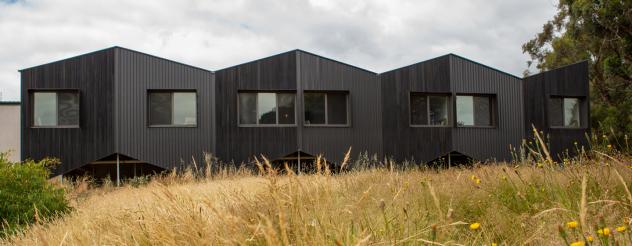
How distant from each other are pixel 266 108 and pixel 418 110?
545 cm

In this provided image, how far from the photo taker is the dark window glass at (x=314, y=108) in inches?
660

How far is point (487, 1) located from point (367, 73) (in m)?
4.68

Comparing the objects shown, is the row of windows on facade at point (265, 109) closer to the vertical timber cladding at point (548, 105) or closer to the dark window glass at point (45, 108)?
the dark window glass at point (45, 108)

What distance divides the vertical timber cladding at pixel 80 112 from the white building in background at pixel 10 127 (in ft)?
18.2

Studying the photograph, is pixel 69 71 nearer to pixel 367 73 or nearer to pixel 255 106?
pixel 255 106

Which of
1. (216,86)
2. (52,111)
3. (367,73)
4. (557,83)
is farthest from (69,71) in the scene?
(557,83)

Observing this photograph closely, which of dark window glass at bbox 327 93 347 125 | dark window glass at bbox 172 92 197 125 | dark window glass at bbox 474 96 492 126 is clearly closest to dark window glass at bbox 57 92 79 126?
dark window glass at bbox 172 92 197 125

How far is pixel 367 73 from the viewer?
17.3 metres

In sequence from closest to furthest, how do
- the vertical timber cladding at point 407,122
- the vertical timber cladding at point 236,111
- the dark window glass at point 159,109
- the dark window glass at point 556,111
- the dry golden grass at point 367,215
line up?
the dry golden grass at point 367,215, the vertical timber cladding at point 236,111, the dark window glass at point 159,109, the vertical timber cladding at point 407,122, the dark window glass at point 556,111

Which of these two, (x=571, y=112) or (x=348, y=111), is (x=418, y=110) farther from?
(x=571, y=112)

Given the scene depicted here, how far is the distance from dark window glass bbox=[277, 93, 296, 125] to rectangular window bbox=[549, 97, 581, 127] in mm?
9907

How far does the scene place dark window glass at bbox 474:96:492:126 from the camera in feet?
59.9

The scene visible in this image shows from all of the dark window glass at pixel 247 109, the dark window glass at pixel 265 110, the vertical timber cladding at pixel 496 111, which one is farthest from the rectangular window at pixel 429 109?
the dark window glass at pixel 247 109

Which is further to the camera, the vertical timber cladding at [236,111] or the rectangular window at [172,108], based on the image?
the rectangular window at [172,108]
